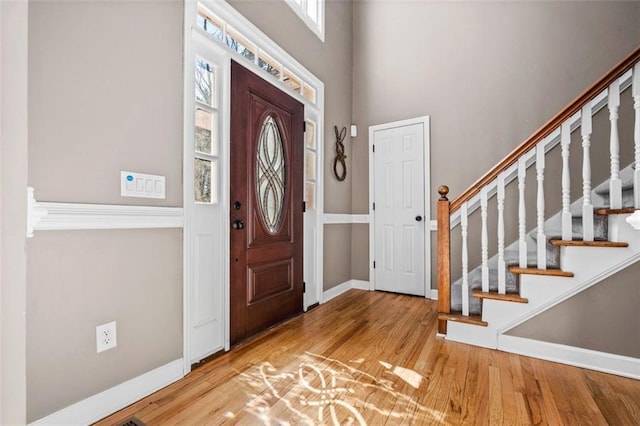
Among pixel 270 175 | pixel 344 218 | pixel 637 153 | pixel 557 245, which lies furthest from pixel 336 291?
pixel 637 153

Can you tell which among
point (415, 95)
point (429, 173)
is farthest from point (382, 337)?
point (415, 95)

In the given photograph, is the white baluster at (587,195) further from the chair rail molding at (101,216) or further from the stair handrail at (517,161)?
the chair rail molding at (101,216)

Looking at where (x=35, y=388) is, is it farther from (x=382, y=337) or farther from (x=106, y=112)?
(x=382, y=337)

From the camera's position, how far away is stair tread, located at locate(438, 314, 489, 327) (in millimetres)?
2303

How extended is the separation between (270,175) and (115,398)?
1.79m

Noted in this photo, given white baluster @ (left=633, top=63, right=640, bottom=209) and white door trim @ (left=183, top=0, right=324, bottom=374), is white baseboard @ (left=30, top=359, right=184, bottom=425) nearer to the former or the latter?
white door trim @ (left=183, top=0, right=324, bottom=374)

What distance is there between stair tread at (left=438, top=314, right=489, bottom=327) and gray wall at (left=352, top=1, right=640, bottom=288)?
1.25 meters

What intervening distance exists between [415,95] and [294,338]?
3.03 meters

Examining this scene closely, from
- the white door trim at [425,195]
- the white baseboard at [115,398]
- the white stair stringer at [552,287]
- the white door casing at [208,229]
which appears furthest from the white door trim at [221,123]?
the white stair stringer at [552,287]

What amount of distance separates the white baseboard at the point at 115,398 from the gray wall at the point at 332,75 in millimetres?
1983

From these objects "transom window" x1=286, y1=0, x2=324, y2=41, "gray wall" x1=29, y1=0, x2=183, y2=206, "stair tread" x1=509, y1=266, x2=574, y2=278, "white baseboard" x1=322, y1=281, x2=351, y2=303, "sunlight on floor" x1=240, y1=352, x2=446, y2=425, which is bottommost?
"sunlight on floor" x1=240, y1=352, x2=446, y2=425

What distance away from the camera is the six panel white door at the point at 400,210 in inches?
144

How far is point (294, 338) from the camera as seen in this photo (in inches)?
96.3

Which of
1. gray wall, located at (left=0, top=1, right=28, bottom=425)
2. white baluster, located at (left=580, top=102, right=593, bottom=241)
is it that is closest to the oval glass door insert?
gray wall, located at (left=0, top=1, right=28, bottom=425)
